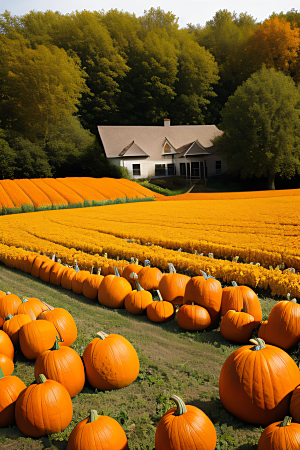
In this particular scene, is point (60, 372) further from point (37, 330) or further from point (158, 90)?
point (158, 90)

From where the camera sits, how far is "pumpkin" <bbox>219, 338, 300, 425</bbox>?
303cm

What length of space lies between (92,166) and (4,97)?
1503cm

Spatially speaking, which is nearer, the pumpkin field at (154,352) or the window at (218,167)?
the pumpkin field at (154,352)

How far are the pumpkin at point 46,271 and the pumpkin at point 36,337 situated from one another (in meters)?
3.41

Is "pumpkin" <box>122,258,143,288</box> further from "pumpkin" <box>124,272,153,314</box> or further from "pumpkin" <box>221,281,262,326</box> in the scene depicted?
"pumpkin" <box>221,281,262,326</box>

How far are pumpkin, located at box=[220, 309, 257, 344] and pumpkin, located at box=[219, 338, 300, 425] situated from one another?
1.22 meters

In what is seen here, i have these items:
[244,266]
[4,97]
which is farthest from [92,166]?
[244,266]

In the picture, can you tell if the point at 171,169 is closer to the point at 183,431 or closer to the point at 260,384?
the point at 260,384

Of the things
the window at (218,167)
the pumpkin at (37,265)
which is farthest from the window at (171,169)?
the pumpkin at (37,265)

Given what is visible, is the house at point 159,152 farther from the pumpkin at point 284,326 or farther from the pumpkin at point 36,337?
the pumpkin at point 284,326

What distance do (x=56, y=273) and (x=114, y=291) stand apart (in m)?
2.14

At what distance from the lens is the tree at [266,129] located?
3584cm

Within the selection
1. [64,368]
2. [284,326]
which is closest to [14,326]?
[64,368]

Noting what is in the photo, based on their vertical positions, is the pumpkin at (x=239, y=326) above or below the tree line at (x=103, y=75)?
below
